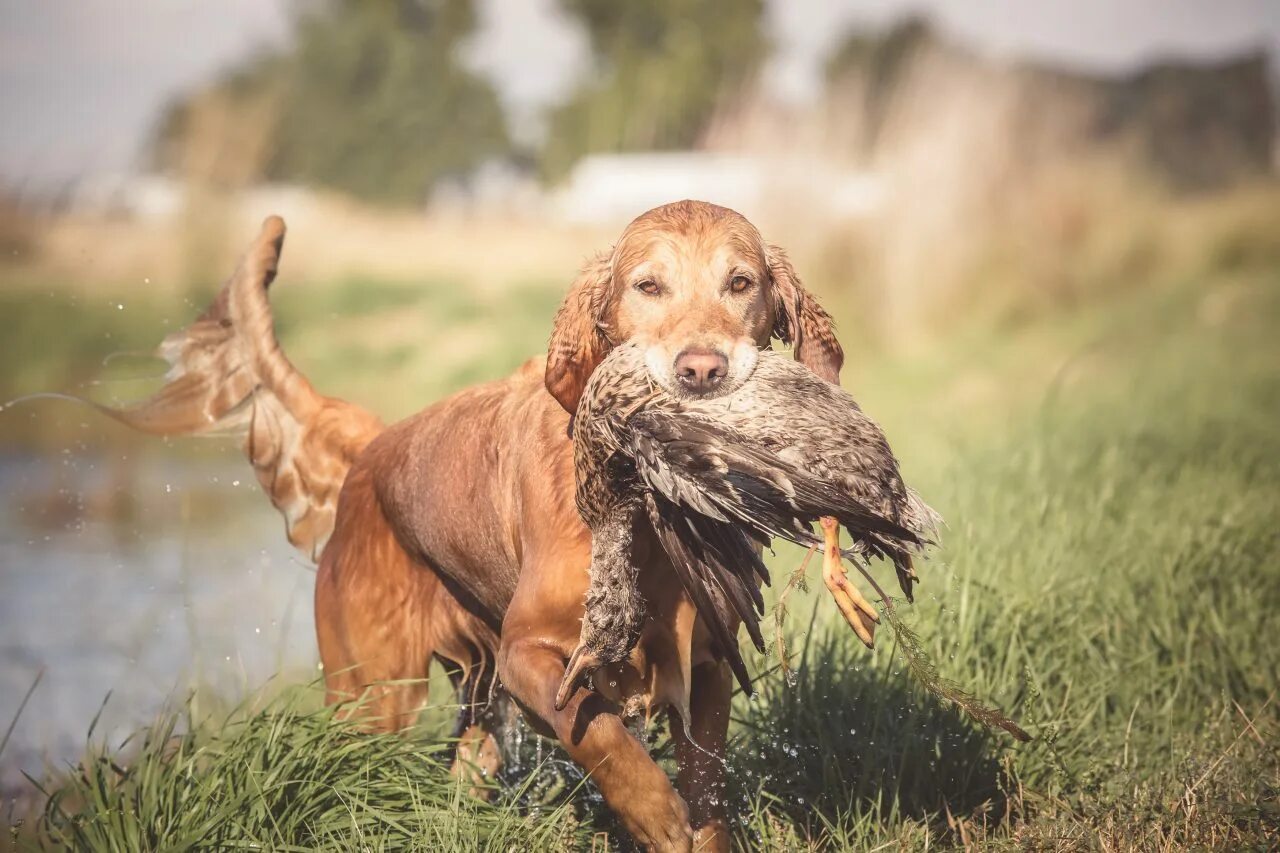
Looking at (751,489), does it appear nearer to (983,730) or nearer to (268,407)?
(983,730)

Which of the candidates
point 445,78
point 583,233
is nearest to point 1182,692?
point 583,233

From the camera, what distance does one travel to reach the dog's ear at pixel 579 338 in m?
3.64

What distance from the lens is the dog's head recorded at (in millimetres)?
3383

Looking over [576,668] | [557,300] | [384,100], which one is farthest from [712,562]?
[384,100]

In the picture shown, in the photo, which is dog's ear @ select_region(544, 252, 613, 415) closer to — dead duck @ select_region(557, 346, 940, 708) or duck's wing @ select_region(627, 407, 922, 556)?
dead duck @ select_region(557, 346, 940, 708)

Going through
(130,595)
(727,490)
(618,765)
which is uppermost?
(727,490)

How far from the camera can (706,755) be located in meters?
3.69

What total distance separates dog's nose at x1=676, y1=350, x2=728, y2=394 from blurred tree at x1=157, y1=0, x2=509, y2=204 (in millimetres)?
32238

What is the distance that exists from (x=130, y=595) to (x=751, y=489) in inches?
282

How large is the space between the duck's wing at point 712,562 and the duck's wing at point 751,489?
0.64 feet

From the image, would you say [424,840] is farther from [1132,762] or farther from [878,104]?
[878,104]

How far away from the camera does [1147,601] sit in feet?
18.0

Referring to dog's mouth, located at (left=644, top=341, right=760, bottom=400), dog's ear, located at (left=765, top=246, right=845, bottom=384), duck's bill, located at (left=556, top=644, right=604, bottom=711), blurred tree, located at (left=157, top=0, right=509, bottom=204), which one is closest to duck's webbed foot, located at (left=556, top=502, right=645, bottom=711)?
duck's bill, located at (left=556, top=644, right=604, bottom=711)

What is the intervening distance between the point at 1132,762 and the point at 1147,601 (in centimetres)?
110
